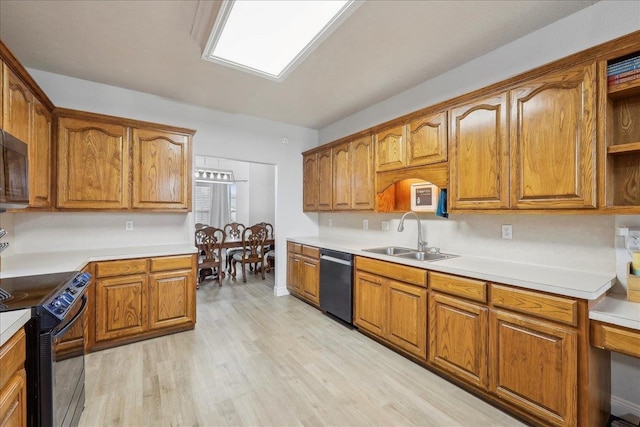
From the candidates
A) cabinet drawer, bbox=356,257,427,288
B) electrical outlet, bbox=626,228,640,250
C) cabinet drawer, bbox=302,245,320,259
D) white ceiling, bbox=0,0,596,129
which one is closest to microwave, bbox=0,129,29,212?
white ceiling, bbox=0,0,596,129

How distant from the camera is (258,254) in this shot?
5.54 meters

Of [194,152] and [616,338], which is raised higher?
[194,152]

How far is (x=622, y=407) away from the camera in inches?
70.5

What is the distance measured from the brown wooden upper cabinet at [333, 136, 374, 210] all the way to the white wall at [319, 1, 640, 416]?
0.64m

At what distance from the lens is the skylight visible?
174 centimetres

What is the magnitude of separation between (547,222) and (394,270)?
3.98ft

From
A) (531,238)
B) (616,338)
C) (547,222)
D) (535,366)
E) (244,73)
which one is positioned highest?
(244,73)

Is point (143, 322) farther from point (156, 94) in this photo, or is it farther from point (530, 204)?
point (530, 204)

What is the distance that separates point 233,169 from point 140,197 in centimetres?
473

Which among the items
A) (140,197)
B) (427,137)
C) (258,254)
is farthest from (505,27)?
(258,254)

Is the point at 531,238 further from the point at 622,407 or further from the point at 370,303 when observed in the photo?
the point at 370,303

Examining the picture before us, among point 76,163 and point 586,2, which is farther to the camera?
point 76,163

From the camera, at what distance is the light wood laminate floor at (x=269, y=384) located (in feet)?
5.95

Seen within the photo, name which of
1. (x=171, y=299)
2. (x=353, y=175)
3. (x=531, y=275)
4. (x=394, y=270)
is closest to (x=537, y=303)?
(x=531, y=275)
